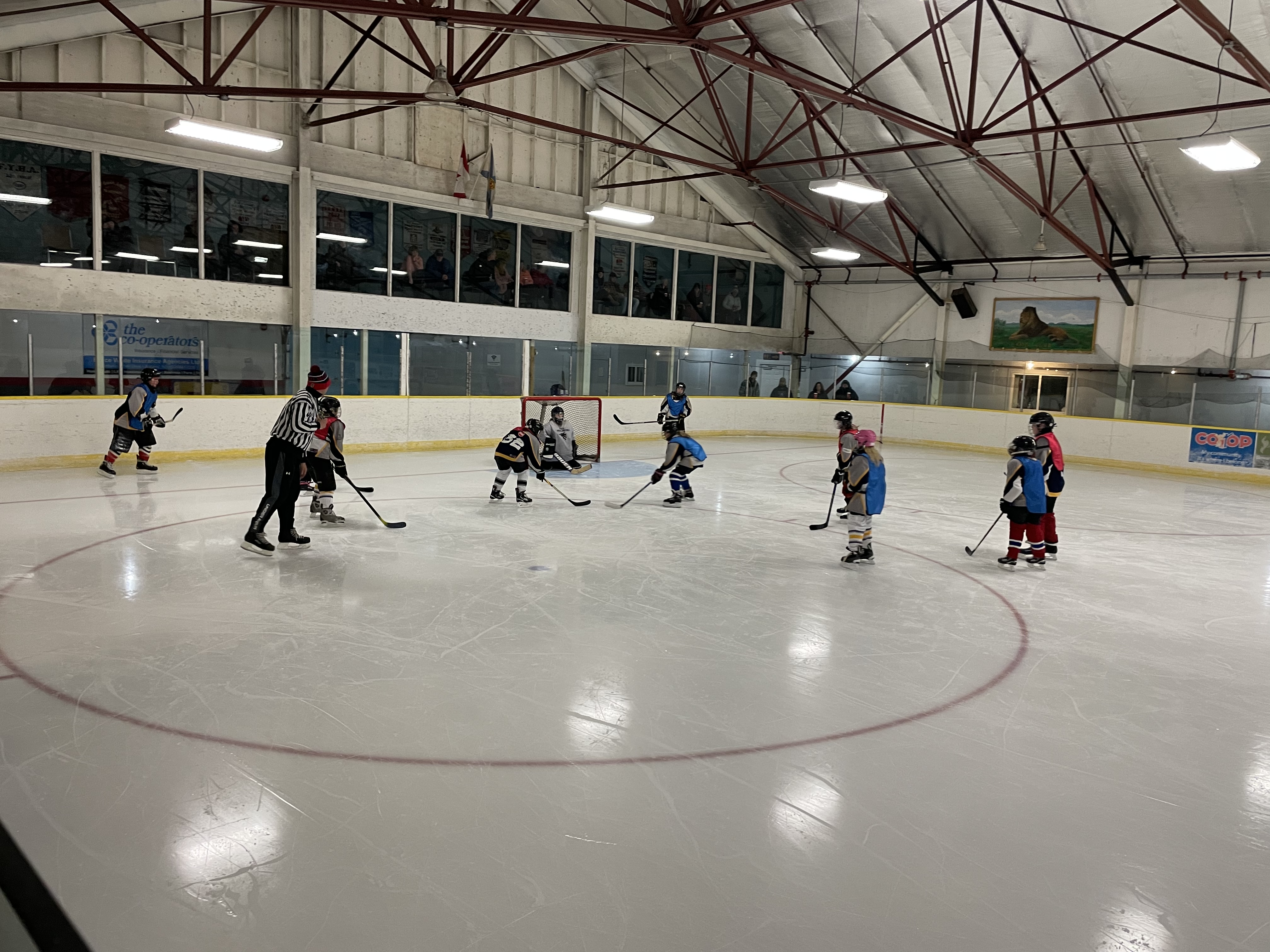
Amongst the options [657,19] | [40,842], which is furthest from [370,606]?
[657,19]

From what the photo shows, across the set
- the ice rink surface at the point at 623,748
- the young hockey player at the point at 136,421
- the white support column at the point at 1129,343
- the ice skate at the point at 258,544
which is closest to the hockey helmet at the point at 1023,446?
the ice rink surface at the point at 623,748

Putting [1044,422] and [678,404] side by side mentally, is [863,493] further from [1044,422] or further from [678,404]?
[678,404]

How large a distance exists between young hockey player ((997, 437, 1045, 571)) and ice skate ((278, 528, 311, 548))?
17.9 feet

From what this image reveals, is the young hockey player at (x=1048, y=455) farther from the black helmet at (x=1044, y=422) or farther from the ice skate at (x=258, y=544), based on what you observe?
the ice skate at (x=258, y=544)

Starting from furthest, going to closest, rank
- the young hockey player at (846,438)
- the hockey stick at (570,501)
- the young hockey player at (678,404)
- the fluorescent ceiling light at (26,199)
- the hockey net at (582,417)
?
the hockey net at (582,417), the young hockey player at (678,404), the fluorescent ceiling light at (26,199), the hockey stick at (570,501), the young hockey player at (846,438)

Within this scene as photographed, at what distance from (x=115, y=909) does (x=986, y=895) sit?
8.09 feet

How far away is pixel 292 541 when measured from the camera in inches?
272

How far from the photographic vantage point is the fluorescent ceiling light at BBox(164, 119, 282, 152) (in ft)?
32.2

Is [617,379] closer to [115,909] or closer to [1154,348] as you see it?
[1154,348]

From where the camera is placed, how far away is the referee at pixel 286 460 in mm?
6445

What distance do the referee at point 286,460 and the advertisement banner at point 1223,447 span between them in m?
14.4

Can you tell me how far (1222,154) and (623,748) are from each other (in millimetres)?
9190

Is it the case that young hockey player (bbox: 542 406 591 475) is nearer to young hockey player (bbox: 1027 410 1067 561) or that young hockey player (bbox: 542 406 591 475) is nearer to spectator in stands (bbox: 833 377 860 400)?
young hockey player (bbox: 1027 410 1067 561)

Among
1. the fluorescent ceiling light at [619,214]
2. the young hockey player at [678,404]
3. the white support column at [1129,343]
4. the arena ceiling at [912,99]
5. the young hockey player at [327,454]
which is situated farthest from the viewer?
the white support column at [1129,343]
